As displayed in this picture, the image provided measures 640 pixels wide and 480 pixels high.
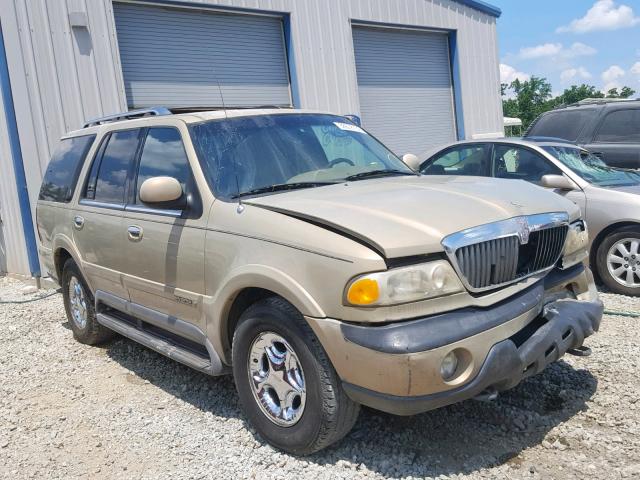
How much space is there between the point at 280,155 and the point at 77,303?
291 cm

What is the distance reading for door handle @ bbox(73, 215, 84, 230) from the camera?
16.4 ft

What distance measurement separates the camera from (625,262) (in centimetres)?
599

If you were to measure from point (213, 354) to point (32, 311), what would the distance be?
182 inches

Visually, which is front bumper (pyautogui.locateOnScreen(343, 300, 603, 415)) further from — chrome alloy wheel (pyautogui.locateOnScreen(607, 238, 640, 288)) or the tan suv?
chrome alloy wheel (pyautogui.locateOnScreen(607, 238, 640, 288))

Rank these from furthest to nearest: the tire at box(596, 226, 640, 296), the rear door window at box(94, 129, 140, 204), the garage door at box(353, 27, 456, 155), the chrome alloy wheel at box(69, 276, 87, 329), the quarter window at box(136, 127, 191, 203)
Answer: the garage door at box(353, 27, 456, 155) → the tire at box(596, 226, 640, 296) → the chrome alloy wheel at box(69, 276, 87, 329) → the rear door window at box(94, 129, 140, 204) → the quarter window at box(136, 127, 191, 203)

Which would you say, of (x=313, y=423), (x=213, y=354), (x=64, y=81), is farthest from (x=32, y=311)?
(x=313, y=423)

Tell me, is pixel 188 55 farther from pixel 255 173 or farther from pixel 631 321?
pixel 631 321

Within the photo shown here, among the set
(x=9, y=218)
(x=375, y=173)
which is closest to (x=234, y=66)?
(x=9, y=218)

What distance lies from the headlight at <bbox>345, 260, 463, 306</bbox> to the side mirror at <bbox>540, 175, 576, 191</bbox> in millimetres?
3917

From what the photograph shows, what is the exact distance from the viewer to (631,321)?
515cm

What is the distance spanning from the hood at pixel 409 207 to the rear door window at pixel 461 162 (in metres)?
3.39

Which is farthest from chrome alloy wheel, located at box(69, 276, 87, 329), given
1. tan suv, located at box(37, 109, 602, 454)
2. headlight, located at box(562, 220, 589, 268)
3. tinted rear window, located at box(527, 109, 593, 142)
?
tinted rear window, located at box(527, 109, 593, 142)

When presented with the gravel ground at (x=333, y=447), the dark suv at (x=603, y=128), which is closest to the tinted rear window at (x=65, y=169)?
the gravel ground at (x=333, y=447)

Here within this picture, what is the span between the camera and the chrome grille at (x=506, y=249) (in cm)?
288
